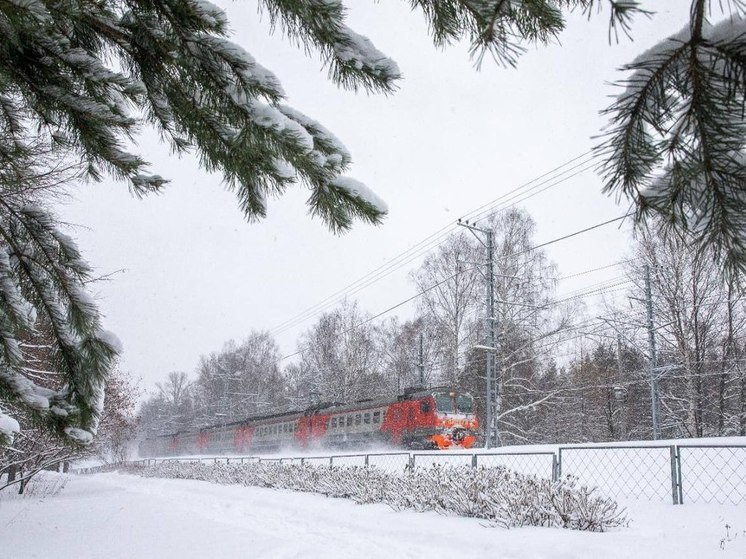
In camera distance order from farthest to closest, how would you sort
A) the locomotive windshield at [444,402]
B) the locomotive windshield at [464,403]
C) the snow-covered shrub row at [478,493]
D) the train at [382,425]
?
the locomotive windshield at [464,403] < the locomotive windshield at [444,402] < the train at [382,425] < the snow-covered shrub row at [478,493]

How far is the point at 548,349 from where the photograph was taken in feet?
74.2

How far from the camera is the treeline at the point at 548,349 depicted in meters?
17.5

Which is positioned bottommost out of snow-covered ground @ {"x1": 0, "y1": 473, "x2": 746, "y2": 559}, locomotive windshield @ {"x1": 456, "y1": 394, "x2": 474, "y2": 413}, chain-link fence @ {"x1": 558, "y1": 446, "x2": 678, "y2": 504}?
snow-covered ground @ {"x1": 0, "y1": 473, "x2": 746, "y2": 559}

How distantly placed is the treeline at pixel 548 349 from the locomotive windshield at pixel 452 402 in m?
2.09

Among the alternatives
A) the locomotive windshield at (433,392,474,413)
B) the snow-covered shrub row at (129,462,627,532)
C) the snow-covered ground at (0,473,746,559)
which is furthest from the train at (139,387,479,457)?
the snow-covered ground at (0,473,746,559)

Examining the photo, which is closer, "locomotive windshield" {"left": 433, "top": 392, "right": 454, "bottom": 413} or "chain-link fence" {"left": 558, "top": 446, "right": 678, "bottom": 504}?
"chain-link fence" {"left": 558, "top": 446, "right": 678, "bottom": 504}

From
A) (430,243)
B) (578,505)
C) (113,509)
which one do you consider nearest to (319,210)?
→ (578,505)

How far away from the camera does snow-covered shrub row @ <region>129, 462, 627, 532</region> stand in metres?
5.01

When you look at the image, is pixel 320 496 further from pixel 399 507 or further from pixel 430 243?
pixel 430 243

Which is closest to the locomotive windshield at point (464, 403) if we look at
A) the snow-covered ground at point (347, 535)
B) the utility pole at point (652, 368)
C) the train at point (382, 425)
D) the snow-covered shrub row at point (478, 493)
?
→ the train at point (382, 425)

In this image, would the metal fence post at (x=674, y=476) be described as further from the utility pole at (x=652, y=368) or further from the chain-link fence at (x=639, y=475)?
the utility pole at (x=652, y=368)

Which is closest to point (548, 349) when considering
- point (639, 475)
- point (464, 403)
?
point (464, 403)

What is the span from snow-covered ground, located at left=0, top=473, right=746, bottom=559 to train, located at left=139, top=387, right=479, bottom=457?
9939 millimetres

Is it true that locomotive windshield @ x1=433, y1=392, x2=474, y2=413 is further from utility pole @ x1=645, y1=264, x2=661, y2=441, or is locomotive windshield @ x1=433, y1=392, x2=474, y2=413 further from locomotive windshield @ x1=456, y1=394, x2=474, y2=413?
utility pole @ x1=645, y1=264, x2=661, y2=441
